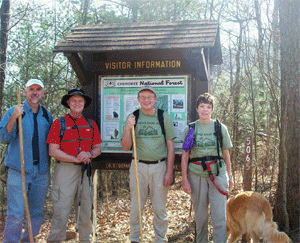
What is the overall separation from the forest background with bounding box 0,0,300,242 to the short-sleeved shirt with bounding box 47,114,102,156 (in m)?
2.24

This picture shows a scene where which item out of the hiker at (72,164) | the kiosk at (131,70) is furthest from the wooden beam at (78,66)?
the hiker at (72,164)

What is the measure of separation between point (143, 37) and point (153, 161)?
6.27 feet

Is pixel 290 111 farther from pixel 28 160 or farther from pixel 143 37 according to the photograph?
pixel 28 160

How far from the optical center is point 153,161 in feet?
13.7

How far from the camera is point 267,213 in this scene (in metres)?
4.21

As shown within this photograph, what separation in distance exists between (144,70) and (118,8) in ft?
24.8

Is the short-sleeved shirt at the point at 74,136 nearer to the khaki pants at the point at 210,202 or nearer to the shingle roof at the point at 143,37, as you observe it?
the shingle roof at the point at 143,37

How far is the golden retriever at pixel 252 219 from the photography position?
4.12 m

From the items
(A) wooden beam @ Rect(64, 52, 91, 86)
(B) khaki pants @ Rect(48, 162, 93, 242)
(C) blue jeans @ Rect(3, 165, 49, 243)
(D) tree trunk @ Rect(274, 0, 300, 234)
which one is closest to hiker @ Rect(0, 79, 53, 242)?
(C) blue jeans @ Rect(3, 165, 49, 243)

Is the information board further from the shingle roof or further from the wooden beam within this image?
the shingle roof

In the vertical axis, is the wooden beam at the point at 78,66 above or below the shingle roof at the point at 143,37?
below

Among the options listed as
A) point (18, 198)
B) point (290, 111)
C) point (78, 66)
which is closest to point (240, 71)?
point (290, 111)

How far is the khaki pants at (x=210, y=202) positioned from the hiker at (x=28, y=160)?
201cm

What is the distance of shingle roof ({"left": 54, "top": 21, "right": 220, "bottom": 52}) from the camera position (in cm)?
452
